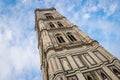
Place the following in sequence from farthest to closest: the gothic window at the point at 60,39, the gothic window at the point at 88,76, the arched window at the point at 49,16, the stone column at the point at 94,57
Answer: the arched window at the point at 49,16 → the gothic window at the point at 60,39 → the stone column at the point at 94,57 → the gothic window at the point at 88,76

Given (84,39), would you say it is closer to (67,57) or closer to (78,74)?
(67,57)

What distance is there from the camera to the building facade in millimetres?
15961

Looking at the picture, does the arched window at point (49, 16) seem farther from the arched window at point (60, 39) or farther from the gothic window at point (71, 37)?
the arched window at point (60, 39)

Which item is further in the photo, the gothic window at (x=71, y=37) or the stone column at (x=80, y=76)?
the gothic window at (x=71, y=37)

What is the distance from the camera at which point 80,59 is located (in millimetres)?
18734

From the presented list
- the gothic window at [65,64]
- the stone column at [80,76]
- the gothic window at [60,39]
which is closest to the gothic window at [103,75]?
the stone column at [80,76]

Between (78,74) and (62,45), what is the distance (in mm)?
6136

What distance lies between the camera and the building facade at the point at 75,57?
52.4 ft

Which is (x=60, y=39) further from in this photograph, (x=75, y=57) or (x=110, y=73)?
(x=110, y=73)

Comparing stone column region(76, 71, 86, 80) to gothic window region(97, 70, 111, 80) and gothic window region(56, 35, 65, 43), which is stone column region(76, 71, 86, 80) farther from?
gothic window region(56, 35, 65, 43)

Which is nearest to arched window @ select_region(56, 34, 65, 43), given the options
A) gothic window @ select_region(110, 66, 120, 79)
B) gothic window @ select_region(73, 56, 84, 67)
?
gothic window @ select_region(73, 56, 84, 67)

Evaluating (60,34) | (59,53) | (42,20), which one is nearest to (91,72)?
→ (59,53)

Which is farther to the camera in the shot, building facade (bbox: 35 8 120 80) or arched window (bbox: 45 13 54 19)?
arched window (bbox: 45 13 54 19)

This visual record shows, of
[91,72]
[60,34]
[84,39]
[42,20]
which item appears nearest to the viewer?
[91,72]
